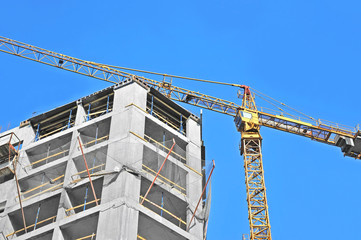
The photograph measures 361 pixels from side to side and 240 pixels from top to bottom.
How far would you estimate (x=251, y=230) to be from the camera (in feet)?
202

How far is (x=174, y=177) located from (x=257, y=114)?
33.1 m

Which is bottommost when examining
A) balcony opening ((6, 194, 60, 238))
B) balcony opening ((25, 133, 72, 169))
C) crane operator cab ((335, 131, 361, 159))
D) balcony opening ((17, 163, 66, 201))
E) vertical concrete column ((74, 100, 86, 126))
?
balcony opening ((6, 194, 60, 238))

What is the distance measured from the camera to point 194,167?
4594 centimetres

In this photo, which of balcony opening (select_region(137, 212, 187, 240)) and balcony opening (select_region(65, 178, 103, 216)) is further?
balcony opening (select_region(65, 178, 103, 216))

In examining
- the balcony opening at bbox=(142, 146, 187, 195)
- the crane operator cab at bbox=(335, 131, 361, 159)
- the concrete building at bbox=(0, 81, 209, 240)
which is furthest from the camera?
the crane operator cab at bbox=(335, 131, 361, 159)

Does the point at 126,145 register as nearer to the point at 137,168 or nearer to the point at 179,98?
the point at 137,168

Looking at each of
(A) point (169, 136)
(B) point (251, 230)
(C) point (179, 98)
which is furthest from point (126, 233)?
(C) point (179, 98)

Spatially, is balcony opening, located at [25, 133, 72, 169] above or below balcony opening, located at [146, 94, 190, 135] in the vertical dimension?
below

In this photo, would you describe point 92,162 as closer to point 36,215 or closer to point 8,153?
point 36,215

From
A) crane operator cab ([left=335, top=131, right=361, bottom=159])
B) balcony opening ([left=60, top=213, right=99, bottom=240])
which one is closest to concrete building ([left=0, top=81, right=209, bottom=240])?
balcony opening ([left=60, top=213, right=99, bottom=240])

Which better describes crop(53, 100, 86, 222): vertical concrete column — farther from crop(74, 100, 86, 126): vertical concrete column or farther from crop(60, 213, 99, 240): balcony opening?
crop(60, 213, 99, 240): balcony opening

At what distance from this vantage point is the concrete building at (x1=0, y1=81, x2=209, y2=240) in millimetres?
39375

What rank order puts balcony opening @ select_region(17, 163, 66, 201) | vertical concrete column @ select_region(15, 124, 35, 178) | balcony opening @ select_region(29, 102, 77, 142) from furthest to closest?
1. balcony opening @ select_region(29, 102, 77, 142)
2. vertical concrete column @ select_region(15, 124, 35, 178)
3. balcony opening @ select_region(17, 163, 66, 201)

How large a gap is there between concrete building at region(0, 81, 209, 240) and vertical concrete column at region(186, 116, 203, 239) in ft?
0.25
